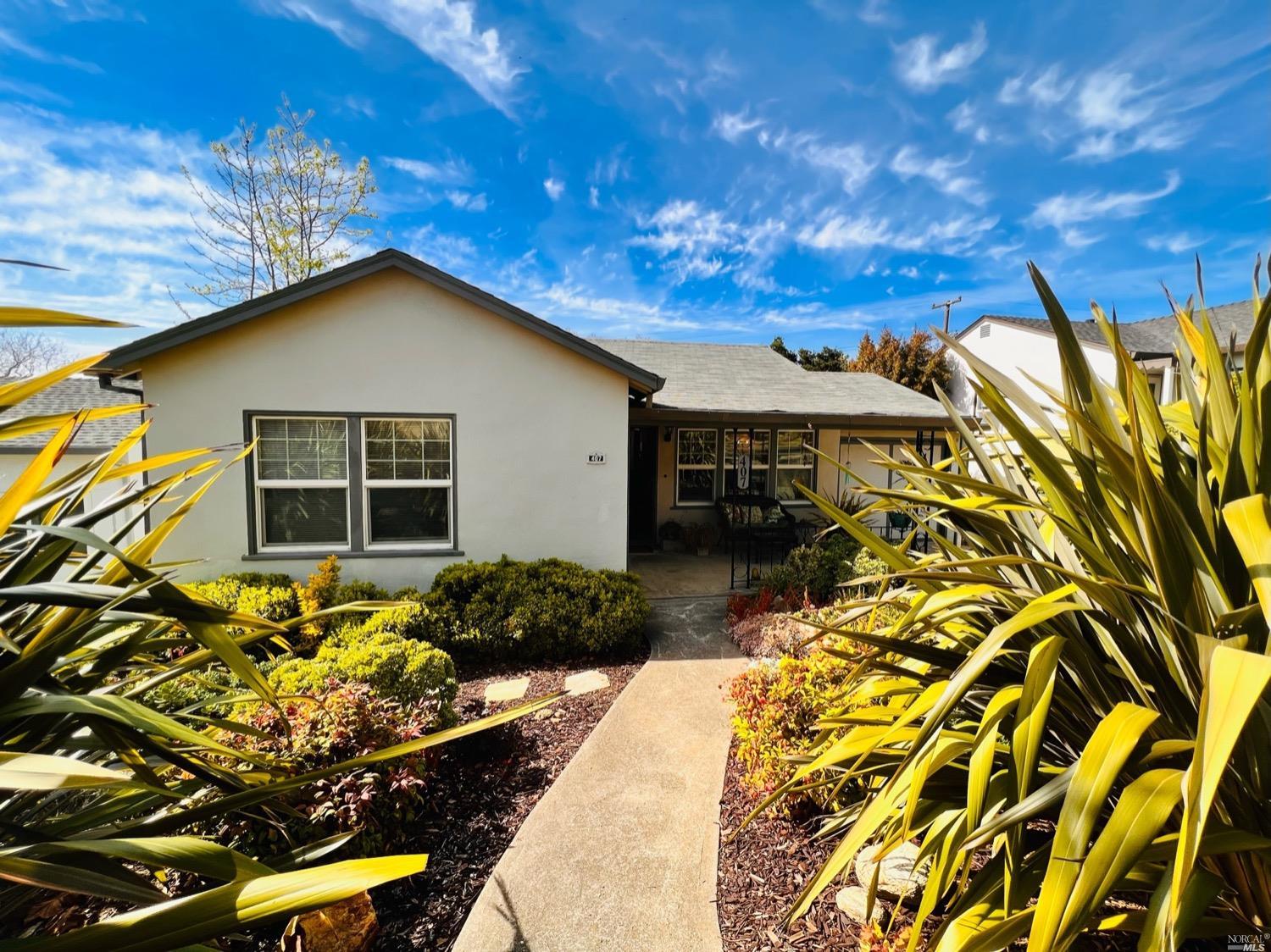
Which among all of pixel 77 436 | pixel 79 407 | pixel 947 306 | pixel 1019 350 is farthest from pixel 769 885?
pixel 947 306

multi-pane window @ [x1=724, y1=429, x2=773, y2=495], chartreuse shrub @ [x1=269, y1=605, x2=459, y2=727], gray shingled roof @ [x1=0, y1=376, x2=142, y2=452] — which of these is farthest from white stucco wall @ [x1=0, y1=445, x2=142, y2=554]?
multi-pane window @ [x1=724, y1=429, x2=773, y2=495]

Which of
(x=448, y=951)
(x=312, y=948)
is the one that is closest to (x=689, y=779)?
(x=448, y=951)

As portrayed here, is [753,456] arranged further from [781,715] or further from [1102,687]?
[1102,687]

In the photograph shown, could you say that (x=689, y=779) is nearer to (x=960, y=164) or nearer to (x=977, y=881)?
(x=977, y=881)

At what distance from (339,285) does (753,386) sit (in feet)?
26.3

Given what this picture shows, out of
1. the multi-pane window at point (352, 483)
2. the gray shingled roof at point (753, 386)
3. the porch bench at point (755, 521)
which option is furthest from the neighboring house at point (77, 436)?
the porch bench at point (755, 521)

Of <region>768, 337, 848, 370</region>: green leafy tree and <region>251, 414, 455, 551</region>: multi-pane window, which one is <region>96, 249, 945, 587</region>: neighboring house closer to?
<region>251, 414, 455, 551</region>: multi-pane window

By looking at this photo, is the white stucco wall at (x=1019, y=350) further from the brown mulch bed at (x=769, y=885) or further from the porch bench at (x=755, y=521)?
the brown mulch bed at (x=769, y=885)

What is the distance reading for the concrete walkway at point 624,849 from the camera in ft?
7.84

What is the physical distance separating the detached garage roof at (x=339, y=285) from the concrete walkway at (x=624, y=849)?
4.44 meters

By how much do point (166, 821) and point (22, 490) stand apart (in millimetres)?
873

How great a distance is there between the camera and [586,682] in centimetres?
540

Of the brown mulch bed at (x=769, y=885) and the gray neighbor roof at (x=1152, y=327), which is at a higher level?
the gray neighbor roof at (x=1152, y=327)

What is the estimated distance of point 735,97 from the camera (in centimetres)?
787
